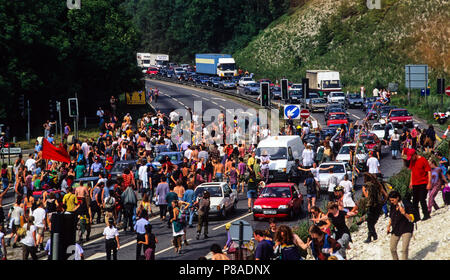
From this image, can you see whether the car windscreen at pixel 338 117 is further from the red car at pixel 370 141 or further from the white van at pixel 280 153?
the white van at pixel 280 153

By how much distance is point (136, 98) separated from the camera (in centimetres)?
7156

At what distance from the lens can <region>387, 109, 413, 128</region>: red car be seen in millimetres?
51844

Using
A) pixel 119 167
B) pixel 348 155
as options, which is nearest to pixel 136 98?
pixel 348 155

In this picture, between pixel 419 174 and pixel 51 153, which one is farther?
pixel 51 153

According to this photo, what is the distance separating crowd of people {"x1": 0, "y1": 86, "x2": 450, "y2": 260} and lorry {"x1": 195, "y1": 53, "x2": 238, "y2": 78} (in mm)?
54266

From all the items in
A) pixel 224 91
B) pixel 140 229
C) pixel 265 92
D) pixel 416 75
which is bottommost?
pixel 140 229

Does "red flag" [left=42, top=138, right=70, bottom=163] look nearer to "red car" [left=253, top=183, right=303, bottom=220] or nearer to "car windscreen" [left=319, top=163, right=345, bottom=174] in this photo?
"red car" [left=253, top=183, right=303, bottom=220]

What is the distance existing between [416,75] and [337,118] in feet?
37.7

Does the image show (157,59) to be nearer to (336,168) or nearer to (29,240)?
(336,168)

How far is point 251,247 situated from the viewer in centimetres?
1716

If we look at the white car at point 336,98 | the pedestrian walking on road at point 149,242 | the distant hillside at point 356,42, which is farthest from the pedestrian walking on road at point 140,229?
the distant hillside at point 356,42

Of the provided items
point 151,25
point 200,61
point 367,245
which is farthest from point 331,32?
point 367,245

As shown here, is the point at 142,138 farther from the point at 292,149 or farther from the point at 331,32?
the point at 331,32
